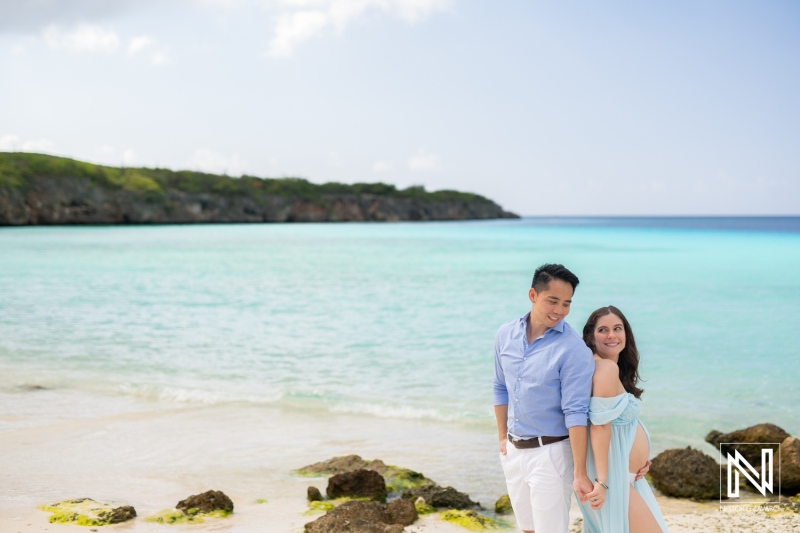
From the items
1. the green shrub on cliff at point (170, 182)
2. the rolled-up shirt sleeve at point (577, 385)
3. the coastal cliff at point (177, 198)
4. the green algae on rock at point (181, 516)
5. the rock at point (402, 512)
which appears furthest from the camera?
the green shrub on cliff at point (170, 182)

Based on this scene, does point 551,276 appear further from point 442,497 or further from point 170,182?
point 170,182

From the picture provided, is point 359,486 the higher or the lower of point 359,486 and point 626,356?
the lower

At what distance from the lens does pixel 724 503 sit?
5.67 meters

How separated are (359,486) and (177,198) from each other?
108 meters

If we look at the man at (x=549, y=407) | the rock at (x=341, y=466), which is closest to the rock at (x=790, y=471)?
the rock at (x=341, y=466)

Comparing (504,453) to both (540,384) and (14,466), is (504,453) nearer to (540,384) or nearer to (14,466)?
(540,384)

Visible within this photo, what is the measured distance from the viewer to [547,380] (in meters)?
3.21

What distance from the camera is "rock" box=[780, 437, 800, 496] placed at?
572cm

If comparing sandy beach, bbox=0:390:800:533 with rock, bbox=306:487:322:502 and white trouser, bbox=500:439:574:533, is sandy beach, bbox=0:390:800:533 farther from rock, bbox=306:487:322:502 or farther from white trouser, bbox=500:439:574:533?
white trouser, bbox=500:439:574:533

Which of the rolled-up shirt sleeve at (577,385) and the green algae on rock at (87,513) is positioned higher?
the rolled-up shirt sleeve at (577,385)

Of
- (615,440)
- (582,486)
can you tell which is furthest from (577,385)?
(582,486)

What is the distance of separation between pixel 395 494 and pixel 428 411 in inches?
130

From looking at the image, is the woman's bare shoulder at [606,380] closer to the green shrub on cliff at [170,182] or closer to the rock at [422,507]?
the rock at [422,507]

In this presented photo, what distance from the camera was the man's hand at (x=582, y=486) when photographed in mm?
3172
